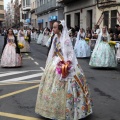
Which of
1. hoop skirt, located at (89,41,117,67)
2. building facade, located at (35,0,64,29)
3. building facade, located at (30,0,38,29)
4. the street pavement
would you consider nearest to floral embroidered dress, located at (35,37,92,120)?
the street pavement

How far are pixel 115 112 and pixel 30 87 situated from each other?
3009 millimetres

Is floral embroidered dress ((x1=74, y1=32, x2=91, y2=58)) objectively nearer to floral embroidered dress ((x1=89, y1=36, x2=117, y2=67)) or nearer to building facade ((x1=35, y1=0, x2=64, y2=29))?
floral embroidered dress ((x1=89, y1=36, x2=117, y2=67))

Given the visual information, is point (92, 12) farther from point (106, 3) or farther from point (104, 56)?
point (104, 56)

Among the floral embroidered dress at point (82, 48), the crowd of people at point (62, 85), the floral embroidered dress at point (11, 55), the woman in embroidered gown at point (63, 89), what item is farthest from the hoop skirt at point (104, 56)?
the woman in embroidered gown at point (63, 89)

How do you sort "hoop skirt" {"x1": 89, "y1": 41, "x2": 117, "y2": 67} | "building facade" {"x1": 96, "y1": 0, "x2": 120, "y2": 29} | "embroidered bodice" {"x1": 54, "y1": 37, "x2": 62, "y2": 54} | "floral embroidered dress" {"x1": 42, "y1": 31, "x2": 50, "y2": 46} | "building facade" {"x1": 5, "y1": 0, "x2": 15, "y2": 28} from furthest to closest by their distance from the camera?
"building facade" {"x1": 5, "y1": 0, "x2": 15, "y2": 28}
"floral embroidered dress" {"x1": 42, "y1": 31, "x2": 50, "y2": 46}
"building facade" {"x1": 96, "y1": 0, "x2": 120, "y2": 29}
"hoop skirt" {"x1": 89, "y1": 41, "x2": 117, "y2": 67}
"embroidered bodice" {"x1": 54, "y1": 37, "x2": 62, "y2": 54}

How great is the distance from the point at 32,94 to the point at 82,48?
32.8 feet

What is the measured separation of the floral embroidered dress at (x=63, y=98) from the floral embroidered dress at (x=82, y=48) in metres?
11.8

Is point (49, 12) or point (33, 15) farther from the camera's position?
point (33, 15)

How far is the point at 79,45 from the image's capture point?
17.4 m

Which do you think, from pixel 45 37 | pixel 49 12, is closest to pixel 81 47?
pixel 45 37

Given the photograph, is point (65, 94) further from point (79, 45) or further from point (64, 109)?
point (79, 45)

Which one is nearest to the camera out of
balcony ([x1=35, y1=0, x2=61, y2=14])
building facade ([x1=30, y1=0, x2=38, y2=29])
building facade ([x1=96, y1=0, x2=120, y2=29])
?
building facade ([x1=96, y1=0, x2=120, y2=29])

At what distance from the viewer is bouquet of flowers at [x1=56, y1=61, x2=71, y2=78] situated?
5.18 m

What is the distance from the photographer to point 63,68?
17.1 feet
